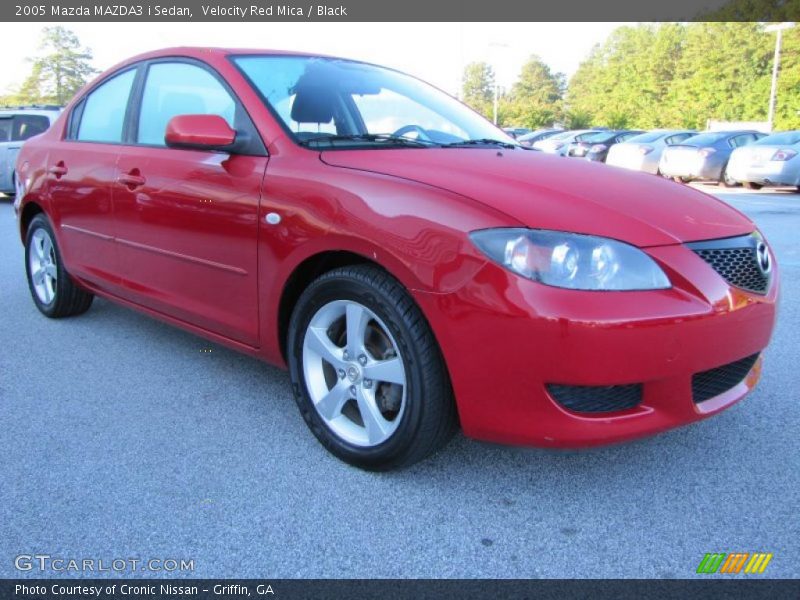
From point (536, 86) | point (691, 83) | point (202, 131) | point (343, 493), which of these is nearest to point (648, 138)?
point (202, 131)

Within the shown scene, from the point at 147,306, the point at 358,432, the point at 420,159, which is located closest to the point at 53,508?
Result: the point at 358,432

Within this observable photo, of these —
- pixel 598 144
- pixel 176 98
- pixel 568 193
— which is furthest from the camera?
pixel 598 144

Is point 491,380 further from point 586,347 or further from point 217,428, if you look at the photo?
point 217,428

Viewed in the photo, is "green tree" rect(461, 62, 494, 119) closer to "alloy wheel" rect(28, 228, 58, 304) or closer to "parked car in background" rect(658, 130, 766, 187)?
"parked car in background" rect(658, 130, 766, 187)

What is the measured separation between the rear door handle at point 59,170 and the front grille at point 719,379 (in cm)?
351

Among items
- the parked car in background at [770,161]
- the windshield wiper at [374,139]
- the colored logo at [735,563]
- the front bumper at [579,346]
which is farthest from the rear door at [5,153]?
the parked car in background at [770,161]

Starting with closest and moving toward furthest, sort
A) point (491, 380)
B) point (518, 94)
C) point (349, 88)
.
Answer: point (491, 380), point (349, 88), point (518, 94)

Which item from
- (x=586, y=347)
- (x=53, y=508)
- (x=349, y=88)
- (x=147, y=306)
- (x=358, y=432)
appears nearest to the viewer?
(x=586, y=347)

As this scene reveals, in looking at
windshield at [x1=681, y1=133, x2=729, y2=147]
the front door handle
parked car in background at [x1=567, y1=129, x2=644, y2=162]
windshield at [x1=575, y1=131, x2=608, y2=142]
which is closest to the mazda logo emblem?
the front door handle

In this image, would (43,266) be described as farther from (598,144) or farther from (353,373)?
(598,144)

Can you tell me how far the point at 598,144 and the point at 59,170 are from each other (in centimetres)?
1821

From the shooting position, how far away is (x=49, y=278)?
444 cm

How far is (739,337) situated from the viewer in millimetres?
2211

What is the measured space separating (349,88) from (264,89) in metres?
0.46
